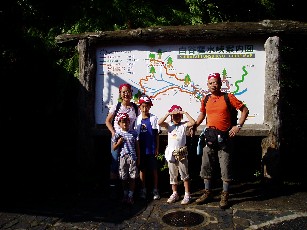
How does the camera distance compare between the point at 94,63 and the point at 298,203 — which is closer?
the point at 298,203

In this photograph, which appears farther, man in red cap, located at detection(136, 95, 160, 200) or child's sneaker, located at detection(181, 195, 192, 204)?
man in red cap, located at detection(136, 95, 160, 200)

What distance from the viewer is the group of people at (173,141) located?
16.3ft

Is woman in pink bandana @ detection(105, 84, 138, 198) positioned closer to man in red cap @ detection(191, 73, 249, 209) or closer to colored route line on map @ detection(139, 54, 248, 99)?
colored route line on map @ detection(139, 54, 248, 99)

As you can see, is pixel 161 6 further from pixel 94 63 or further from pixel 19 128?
pixel 19 128

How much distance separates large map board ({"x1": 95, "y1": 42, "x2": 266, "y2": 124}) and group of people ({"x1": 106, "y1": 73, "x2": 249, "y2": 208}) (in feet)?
2.59

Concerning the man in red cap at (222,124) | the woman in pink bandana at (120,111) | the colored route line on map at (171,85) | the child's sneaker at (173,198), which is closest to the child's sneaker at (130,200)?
the woman in pink bandana at (120,111)

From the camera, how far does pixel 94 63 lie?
21.0ft

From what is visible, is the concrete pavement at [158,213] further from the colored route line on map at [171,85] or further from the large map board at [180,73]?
the colored route line on map at [171,85]

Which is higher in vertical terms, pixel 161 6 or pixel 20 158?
pixel 161 6

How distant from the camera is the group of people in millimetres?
4961

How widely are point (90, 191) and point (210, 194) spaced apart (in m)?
2.13

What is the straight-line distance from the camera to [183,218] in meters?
4.64

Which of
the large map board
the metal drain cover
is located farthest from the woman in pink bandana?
the metal drain cover

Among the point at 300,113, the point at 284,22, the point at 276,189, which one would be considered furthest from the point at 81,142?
the point at 300,113
